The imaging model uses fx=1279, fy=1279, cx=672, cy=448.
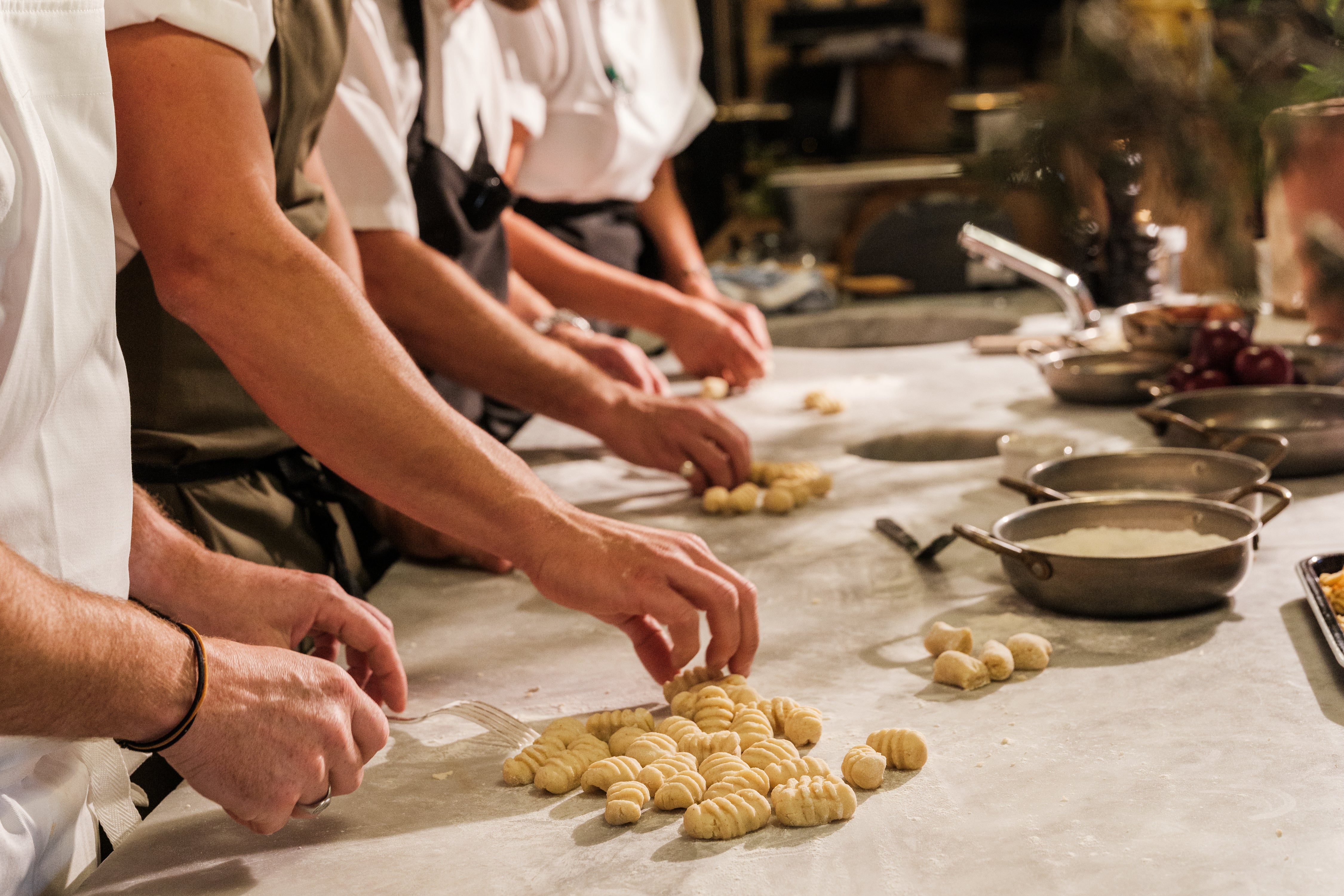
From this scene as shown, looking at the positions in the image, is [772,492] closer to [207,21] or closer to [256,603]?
[256,603]

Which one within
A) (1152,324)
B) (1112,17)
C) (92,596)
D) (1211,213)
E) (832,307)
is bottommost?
(832,307)

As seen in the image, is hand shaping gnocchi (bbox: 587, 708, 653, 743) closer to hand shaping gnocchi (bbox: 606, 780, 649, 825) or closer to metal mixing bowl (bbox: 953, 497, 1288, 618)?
hand shaping gnocchi (bbox: 606, 780, 649, 825)

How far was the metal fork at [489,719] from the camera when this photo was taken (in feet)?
3.95

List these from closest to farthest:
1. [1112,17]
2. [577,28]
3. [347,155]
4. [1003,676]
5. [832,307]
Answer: [1112,17] → [1003,676] → [347,155] → [577,28] → [832,307]

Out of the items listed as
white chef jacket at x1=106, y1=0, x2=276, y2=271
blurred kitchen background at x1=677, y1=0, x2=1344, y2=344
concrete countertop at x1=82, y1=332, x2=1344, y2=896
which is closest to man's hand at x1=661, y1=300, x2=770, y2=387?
blurred kitchen background at x1=677, y1=0, x2=1344, y2=344

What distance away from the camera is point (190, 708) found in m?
0.93

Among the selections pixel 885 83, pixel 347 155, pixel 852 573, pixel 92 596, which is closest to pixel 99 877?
pixel 92 596

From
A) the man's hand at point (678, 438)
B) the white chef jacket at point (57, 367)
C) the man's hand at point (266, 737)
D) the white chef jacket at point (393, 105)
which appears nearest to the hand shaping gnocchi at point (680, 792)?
the man's hand at point (266, 737)

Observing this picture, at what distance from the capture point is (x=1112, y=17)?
3.72 feet

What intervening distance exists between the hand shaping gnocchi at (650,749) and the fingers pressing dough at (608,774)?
2 centimetres

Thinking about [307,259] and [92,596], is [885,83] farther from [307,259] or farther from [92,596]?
[92,596]

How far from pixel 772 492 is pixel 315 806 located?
106cm

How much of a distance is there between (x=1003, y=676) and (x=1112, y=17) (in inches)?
24.5

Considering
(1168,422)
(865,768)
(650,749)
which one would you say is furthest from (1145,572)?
(1168,422)
